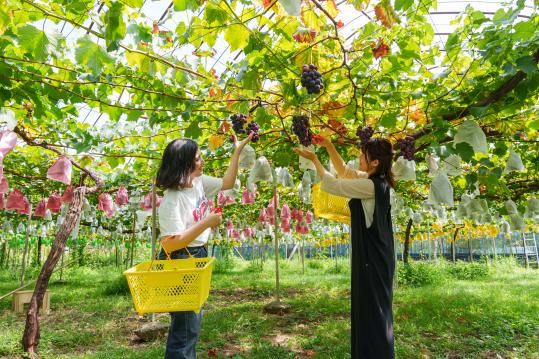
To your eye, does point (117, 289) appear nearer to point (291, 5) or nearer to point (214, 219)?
point (214, 219)

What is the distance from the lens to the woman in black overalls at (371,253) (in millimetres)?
1889

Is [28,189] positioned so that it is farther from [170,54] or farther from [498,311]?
[498,311]

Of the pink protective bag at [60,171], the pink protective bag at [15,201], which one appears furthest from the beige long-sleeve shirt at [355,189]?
the pink protective bag at [15,201]

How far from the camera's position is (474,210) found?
429 centimetres

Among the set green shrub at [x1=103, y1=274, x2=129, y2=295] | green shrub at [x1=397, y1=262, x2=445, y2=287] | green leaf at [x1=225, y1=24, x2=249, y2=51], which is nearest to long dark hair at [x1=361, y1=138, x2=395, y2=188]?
green leaf at [x1=225, y1=24, x2=249, y2=51]

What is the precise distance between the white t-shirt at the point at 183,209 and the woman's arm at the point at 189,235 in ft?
0.13

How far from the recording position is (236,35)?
63.1 inches

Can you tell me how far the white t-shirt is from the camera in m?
1.66

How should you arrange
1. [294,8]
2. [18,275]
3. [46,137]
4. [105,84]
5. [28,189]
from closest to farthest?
[294,8] → [105,84] → [46,137] → [28,189] → [18,275]

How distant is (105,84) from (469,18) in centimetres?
195

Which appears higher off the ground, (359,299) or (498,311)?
(359,299)

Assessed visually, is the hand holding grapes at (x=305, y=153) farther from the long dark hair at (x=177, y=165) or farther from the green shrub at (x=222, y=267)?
the green shrub at (x=222, y=267)

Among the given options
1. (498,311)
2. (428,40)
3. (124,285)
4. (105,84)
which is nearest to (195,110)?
(105,84)

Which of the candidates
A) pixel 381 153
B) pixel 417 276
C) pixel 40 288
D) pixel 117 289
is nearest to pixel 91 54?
pixel 381 153
